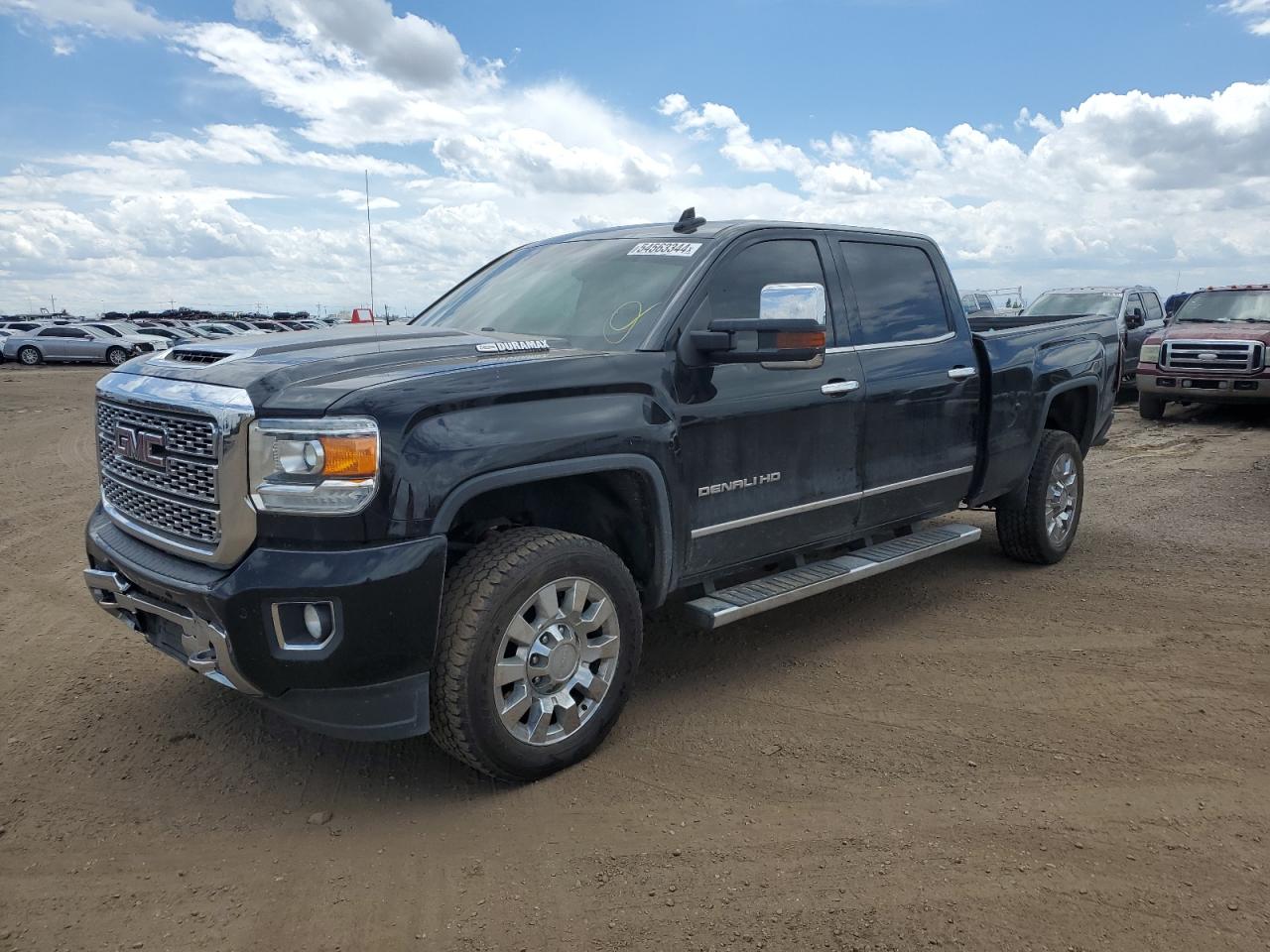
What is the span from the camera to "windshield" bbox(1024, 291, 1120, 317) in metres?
15.5

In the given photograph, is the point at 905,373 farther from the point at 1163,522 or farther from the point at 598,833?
the point at 1163,522

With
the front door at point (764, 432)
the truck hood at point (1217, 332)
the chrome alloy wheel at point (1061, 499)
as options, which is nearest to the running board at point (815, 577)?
the front door at point (764, 432)

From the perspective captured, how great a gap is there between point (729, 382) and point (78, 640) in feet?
11.5

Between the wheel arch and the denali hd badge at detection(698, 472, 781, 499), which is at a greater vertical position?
the wheel arch

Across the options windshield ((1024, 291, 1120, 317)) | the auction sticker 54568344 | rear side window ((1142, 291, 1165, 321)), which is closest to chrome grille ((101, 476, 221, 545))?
the auction sticker 54568344

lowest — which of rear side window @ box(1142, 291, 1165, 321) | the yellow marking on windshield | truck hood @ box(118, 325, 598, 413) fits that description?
truck hood @ box(118, 325, 598, 413)

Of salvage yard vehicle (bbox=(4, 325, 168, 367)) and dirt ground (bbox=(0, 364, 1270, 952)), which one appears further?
→ salvage yard vehicle (bbox=(4, 325, 168, 367))

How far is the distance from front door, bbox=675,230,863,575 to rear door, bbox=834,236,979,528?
0.51ft

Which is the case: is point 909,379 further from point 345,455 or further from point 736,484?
point 345,455

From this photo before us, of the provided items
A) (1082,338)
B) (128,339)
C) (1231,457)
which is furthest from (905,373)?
(128,339)

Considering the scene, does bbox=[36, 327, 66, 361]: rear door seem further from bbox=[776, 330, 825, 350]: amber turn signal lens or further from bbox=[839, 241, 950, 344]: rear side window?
bbox=[776, 330, 825, 350]: amber turn signal lens

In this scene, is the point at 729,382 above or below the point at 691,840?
above

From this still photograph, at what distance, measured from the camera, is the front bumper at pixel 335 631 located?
117 inches

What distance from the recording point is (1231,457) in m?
10.8
